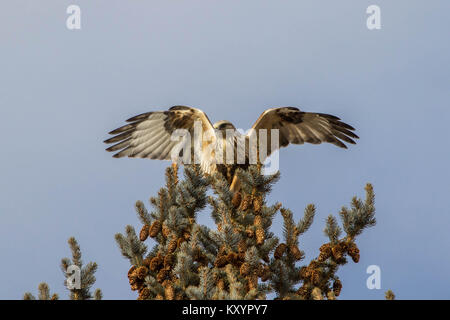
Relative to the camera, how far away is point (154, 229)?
6.56 metres

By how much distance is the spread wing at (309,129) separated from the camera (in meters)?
10.3

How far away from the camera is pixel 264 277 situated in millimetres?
6098

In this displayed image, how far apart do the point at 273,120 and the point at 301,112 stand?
468mm

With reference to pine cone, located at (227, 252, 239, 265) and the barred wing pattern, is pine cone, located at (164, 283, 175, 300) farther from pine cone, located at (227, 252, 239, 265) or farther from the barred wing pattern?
the barred wing pattern

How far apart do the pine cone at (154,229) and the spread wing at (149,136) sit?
3.96 m

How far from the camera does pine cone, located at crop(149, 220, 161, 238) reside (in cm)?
654

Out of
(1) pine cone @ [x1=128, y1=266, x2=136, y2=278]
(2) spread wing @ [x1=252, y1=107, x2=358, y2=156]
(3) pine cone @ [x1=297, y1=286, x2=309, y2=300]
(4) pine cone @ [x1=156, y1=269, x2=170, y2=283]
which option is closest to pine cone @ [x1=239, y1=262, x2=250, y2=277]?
(3) pine cone @ [x1=297, y1=286, x2=309, y2=300]

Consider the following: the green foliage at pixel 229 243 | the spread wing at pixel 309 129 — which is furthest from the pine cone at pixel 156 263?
the spread wing at pixel 309 129

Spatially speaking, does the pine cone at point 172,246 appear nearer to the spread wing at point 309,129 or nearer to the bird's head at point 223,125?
the bird's head at point 223,125

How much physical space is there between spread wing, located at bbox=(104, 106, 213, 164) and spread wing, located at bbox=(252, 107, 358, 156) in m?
1.36

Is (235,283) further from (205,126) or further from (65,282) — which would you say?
(205,126)

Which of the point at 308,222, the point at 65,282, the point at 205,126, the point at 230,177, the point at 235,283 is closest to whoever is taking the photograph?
the point at 235,283

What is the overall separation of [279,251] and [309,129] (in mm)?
4561
